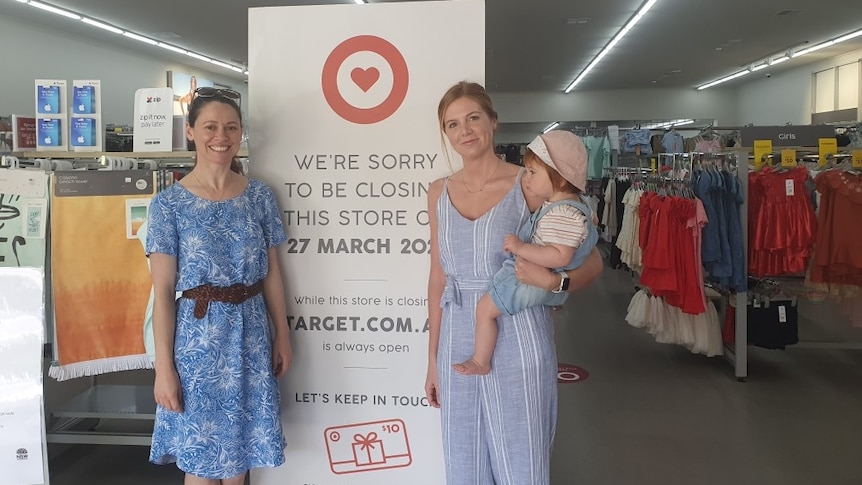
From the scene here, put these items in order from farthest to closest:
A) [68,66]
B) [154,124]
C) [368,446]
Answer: [68,66] < [154,124] < [368,446]

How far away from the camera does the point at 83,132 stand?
10.5 feet

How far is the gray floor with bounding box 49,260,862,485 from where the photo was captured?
327 cm

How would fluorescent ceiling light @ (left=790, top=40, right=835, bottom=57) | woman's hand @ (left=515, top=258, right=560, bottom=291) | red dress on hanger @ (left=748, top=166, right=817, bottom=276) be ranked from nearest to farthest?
woman's hand @ (left=515, top=258, right=560, bottom=291) < red dress on hanger @ (left=748, top=166, right=817, bottom=276) < fluorescent ceiling light @ (left=790, top=40, right=835, bottom=57)

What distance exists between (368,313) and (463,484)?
0.74m

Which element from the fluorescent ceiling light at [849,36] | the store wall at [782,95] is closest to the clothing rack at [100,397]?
the fluorescent ceiling light at [849,36]

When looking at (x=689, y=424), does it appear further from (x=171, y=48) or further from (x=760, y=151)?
(x=171, y=48)

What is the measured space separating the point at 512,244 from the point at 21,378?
2125mm

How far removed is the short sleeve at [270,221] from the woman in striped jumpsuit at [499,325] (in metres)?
0.55

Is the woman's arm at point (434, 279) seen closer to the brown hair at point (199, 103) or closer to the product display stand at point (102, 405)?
the brown hair at point (199, 103)

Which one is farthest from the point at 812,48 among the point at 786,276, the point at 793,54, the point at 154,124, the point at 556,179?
the point at 556,179

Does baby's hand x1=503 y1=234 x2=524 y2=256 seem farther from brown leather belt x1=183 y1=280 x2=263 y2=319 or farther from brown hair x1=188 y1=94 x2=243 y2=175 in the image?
brown hair x1=188 y1=94 x2=243 y2=175

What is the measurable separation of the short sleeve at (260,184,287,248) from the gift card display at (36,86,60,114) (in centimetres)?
177

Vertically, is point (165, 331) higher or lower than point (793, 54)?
lower

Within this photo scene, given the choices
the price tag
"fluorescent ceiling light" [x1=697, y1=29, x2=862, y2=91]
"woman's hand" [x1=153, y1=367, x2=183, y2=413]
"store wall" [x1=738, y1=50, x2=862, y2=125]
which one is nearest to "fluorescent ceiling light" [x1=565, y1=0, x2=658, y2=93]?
"fluorescent ceiling light" [x1=697, y1=29, x2=862, y2=91]
